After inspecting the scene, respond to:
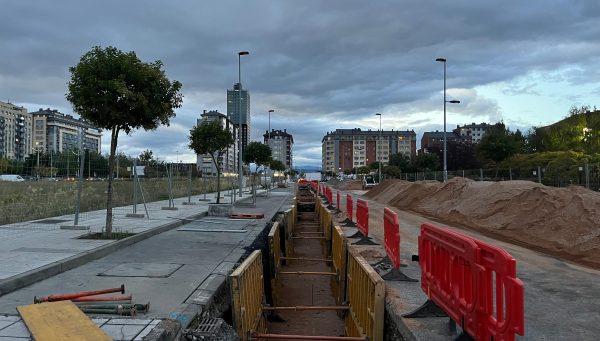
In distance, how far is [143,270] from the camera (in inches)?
318

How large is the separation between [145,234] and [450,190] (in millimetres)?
18710

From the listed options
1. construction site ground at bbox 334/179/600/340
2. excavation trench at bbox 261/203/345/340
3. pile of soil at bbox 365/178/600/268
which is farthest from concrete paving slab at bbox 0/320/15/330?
pile of soil at bbox 365/178/600/268

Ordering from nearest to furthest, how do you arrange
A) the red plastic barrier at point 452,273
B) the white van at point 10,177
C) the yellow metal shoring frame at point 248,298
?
the red plastic barrier at point 452,273
the yellow metal shoring frame at point 248,298
the white van at point 10,177

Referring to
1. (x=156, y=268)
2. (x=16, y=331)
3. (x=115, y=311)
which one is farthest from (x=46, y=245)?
(x=16, y=331)

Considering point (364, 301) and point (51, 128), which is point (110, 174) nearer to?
point (364, 301)

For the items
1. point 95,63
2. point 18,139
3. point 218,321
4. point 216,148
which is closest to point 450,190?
point 216,148

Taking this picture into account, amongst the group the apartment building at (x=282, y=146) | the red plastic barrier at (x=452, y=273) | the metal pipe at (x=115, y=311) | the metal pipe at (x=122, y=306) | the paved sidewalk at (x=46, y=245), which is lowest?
the metal pipe at (x=115, y=311)

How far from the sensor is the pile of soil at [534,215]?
12227 millimetres

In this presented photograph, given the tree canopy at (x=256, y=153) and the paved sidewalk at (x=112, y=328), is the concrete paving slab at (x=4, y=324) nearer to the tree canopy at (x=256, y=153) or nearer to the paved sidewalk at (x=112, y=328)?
the paved sidewalk at (x=112, y=328)

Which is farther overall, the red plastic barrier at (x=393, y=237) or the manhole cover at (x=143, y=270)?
the red plastic barrier at (x=393, y=237)

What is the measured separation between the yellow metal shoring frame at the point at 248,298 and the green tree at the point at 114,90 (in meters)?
5.45

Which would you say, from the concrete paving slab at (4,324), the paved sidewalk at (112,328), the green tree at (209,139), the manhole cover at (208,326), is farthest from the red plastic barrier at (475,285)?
the green tree at (209,139)

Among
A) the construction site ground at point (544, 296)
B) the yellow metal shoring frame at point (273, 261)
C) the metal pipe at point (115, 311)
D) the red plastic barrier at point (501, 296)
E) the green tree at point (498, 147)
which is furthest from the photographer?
the green tree at point (498, 147)

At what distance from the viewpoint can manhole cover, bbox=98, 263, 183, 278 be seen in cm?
770
